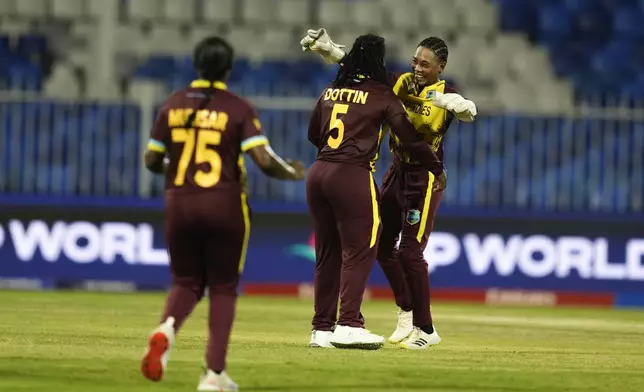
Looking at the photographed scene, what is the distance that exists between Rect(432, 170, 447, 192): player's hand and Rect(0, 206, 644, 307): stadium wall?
6684mm

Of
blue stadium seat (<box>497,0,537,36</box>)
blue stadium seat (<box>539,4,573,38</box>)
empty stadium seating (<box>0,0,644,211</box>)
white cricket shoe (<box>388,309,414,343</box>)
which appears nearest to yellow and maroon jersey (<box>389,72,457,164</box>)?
white cricket shoe (<box>388,309,414,343</box>)

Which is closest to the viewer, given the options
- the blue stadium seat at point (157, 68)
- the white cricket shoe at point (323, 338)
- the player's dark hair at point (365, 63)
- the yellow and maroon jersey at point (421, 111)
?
the player's dark hair at point (365, 63)

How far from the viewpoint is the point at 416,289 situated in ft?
34.0

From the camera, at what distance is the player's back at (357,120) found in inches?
383

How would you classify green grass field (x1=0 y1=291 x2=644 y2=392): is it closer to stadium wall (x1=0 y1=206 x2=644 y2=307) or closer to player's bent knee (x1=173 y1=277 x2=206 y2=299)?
player's bent knee (x1=173 y1=277 x2=206 y2=299)

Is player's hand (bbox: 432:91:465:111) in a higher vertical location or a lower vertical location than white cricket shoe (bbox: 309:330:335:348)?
higher

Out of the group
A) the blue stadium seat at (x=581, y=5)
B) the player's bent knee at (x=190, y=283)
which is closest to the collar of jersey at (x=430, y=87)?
the player's bent knee at (x=190, y=283)

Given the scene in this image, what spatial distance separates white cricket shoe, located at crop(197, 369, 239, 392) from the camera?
24.1ft

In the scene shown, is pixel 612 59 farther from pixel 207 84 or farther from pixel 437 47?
pixel 207 84

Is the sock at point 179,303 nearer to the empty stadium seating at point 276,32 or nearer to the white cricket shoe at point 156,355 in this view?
the white cricket shoe at point 156,355

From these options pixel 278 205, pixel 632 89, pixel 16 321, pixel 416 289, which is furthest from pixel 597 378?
pixel 632 89

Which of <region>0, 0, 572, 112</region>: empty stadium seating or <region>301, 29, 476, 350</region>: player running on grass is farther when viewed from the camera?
<region>0, 0, 572, 112</region>: empty stadium seating

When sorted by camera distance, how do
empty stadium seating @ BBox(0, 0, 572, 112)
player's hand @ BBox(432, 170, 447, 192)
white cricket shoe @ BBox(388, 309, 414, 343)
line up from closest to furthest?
player's hand @ BBox(432, 170, 447, 192) → white cricket shoe @ BBox(388, 309, 414, 343) → empty stadium seating @ BBox(0, 0, 572, 112)

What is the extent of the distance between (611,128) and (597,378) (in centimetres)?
961
